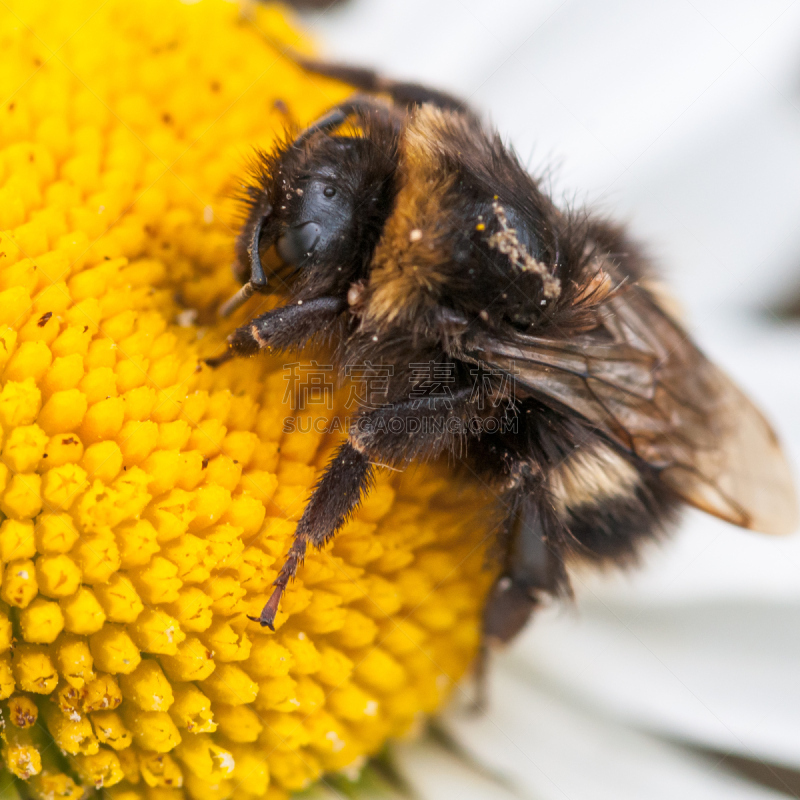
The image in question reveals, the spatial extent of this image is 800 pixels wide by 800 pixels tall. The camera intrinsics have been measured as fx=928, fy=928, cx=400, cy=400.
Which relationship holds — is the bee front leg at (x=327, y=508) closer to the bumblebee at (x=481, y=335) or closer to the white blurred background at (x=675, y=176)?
the bumblebee at (x=481, y=335)

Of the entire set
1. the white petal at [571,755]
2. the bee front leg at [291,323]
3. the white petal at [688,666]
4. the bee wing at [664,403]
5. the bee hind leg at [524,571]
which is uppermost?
the bee wing at [664,403]

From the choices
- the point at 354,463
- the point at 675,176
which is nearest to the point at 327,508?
the point at 354,463

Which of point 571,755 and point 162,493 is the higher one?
point 162,493

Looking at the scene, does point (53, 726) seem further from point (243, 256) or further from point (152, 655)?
point (243, 256)

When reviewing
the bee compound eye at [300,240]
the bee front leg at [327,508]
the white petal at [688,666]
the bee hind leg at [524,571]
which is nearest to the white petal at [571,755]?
the white petal at [688,666]

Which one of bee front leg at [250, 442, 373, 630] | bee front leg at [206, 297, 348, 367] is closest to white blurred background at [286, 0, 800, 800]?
bee front leg at [250, 442, 373, 630]

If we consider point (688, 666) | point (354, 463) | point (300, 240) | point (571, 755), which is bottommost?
point (571, 755)

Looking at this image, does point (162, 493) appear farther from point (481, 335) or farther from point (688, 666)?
point (688, 666)
